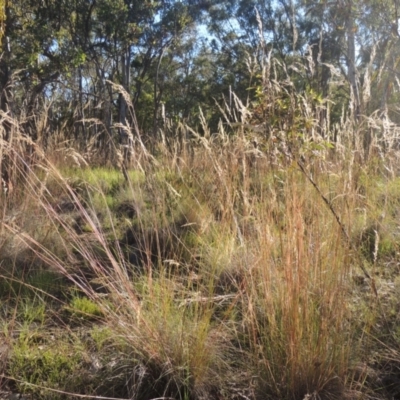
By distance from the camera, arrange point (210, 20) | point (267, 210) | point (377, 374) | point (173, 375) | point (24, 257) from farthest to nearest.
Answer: point (210, 20) → point (24, 257) → point (267, 210) → point (377, 374) → point (173, 375)

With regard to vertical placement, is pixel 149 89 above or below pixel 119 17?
below

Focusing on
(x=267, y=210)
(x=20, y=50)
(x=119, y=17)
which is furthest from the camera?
(x=119, y=17)

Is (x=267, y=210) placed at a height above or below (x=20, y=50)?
below

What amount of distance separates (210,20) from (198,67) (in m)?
2.08

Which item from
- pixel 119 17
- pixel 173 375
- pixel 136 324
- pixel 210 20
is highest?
pixel 210 20

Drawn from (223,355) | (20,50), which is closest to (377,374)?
(223,355)

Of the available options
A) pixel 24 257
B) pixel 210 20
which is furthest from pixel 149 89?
pixel 24 257

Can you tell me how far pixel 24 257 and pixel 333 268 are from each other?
2160 mm

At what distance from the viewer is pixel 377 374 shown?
1.84m

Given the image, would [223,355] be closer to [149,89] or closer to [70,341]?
[70,341]

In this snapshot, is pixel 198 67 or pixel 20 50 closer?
pixel 20 50

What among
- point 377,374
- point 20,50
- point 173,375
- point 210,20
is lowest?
point 377,374

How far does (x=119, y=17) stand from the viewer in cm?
995

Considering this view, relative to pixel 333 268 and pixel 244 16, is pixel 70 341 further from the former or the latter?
pixel 244 16
